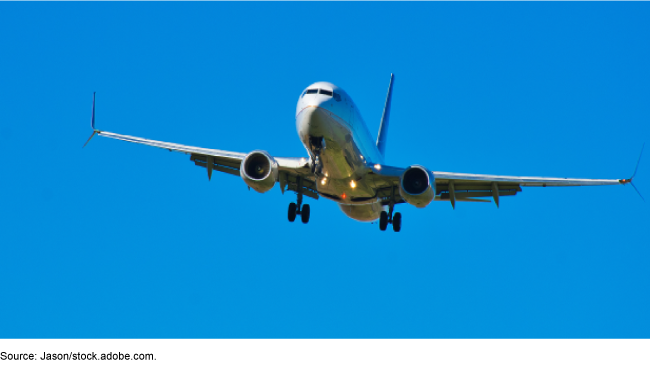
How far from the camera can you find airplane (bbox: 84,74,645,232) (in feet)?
105

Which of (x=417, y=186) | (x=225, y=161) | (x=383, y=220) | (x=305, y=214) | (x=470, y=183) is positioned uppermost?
(x=225, y=161)

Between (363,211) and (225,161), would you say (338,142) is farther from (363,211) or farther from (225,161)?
(225,161)

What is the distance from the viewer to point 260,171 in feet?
114

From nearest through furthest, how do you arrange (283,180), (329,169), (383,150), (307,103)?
(307,103)
(329,169)
(283,180)
(383,150)

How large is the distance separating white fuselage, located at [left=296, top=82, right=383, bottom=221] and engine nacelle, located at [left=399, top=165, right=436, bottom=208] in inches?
77.1

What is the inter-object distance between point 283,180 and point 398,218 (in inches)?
224

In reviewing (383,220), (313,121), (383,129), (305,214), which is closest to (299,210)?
(305,214)

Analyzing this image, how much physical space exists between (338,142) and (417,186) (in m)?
4.14

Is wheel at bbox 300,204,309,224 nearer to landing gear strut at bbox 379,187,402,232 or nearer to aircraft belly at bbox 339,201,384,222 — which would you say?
aircraft belly at bbox 339,201,384,222

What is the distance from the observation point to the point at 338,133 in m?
32.3
